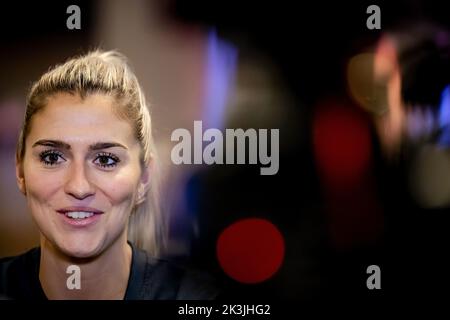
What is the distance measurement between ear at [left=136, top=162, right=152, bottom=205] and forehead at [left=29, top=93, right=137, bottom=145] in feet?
0.48

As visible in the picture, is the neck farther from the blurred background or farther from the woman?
the blurred background

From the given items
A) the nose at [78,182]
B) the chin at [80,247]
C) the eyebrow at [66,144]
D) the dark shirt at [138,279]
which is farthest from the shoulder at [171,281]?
the eyebrow at [66,144]

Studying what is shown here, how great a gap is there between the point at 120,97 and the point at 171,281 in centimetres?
72

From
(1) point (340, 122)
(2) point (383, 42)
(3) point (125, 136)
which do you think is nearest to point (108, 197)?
(3) point (125, 136)

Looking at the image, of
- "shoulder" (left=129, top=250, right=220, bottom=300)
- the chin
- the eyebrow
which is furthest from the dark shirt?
the eyebrow

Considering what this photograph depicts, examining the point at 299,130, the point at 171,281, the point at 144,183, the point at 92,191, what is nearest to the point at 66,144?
the point at 92,191

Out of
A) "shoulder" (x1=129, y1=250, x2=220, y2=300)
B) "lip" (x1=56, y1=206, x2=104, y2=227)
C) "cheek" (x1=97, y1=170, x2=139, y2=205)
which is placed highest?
"cheek" (x1=97, y1=170, x2=139, y2=205)

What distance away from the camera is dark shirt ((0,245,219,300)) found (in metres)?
2.07

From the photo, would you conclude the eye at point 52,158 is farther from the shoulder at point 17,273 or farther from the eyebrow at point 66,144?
the shoulder at point 17,273

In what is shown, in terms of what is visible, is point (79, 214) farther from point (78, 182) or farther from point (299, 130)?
point (299, 130)

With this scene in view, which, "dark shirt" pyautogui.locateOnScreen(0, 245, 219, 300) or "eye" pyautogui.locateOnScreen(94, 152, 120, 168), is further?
"dark shirt" pyautogui.locateOnScreen(0, 245, 219, 300)

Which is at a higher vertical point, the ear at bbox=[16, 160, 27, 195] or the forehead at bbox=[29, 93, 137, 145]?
the forehead at bbox=[29, 93, 137, 145]
